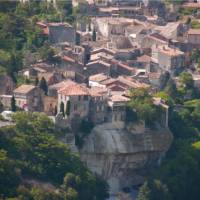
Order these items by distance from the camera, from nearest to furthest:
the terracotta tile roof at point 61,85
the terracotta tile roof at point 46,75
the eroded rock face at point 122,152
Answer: the eroded rock face at point 122,152 → the terracotta tile roof at point 61,85 → the terracotta tile roof at point 46,75

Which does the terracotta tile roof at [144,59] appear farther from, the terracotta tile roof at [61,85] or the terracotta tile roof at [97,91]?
the terracotta tile roof at [61,85]

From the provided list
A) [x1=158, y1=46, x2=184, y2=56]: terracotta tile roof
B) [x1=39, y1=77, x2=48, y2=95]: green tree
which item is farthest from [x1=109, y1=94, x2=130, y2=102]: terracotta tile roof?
[x1=158, y1=46, x2=184, y2=56]: terracotta tile roof

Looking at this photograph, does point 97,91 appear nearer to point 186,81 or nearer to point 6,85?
point 6,85

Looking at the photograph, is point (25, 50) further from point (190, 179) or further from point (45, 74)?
point (190, 179)

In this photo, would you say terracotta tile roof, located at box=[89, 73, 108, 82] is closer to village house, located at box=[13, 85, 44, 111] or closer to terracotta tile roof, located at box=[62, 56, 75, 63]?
terracotta tile roof, located at box=[62, 56, 75, 63]

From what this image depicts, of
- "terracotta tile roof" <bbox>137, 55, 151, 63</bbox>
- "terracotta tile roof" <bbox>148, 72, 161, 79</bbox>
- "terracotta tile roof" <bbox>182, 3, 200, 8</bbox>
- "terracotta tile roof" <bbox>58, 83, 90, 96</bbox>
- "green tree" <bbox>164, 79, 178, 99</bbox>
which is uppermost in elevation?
"terracotta tile roof" <bbox>58, 83, 90, 96</bbox>

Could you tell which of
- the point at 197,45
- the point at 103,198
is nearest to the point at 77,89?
the point at 103,198

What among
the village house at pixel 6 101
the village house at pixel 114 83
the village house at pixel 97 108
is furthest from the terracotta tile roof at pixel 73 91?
the village house at pixel 114 83
